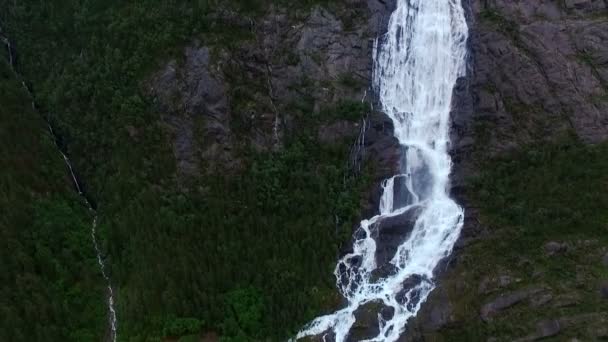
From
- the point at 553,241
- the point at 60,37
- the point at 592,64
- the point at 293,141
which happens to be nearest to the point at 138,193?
the point at 293,141

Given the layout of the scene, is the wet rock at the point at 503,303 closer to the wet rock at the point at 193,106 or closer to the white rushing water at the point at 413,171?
the white rushing water at the point at 413,171

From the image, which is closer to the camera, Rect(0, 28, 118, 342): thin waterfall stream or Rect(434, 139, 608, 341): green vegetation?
Rect(434, 139, 608, 341): green vegetation

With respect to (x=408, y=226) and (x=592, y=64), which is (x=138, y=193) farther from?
(x=592, y=64)

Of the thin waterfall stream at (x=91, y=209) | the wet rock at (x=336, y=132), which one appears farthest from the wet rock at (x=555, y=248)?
the thin waterfall stream at (x=91, y=209)

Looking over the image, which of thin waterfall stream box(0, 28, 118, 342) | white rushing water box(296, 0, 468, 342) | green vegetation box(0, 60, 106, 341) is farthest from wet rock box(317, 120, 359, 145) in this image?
green vegetation box(0, 60, 106, 341)

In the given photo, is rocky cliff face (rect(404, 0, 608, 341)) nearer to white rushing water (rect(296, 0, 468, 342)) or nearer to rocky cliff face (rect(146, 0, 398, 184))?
white rushing water (rect(296, 0, 468, 342))

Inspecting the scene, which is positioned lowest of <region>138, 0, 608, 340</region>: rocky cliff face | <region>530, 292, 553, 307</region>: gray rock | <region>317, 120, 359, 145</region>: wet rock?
<region>530, 292, 553, 307</region>: gray rock
